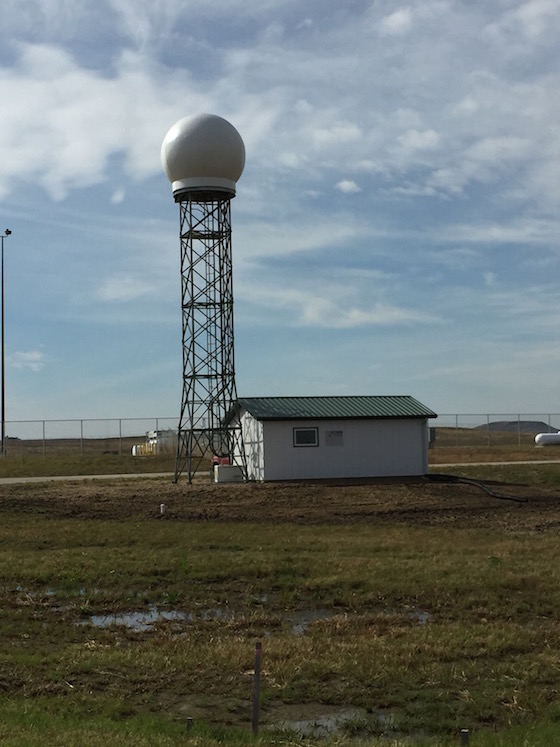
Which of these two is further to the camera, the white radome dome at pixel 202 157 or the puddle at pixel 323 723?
the white radome dome at pixel 202 157

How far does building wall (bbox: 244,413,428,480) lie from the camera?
3656cm

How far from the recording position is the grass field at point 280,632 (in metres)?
8.83

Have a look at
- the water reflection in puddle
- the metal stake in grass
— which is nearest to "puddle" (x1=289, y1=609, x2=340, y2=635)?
the water reflection in puddle

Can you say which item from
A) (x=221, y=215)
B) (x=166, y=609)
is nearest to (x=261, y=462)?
(x=221, y=215)

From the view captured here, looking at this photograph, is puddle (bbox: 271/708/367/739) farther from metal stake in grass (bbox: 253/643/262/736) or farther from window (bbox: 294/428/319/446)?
window (bbox: 294/428/319/446)

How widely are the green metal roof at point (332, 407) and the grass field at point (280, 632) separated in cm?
1160

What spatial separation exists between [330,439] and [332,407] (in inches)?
62.5

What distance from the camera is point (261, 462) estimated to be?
36.7 metres

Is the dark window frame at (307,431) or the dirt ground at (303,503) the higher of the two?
the dark window frame at (307,431)

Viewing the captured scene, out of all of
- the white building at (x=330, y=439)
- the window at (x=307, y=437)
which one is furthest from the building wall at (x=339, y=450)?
the window at (x=307, y=437)

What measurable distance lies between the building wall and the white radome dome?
9249 mm

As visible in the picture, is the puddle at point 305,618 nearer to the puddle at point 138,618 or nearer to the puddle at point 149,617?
the puddle at point 149,617

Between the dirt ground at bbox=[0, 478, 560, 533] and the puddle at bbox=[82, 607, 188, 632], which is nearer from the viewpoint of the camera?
the puddle at bbox=[82, 607, 188, 632]

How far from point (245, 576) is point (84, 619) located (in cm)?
396
